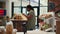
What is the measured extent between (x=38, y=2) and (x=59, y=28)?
5694mm

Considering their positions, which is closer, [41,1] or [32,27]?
[32,27]

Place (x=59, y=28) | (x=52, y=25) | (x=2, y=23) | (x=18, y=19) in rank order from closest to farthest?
(x=59, y=28) → (x=2, y=23) → (x=52, y=25) → (x=18, y=19)

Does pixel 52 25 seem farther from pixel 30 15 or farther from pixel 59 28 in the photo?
pixel 30 15

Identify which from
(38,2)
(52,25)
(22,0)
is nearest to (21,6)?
(22,0)

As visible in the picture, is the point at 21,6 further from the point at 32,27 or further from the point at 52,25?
the point at 52,25

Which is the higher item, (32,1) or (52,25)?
(32,1)

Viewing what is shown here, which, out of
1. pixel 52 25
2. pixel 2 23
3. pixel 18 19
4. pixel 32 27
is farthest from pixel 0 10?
pixel 32 27

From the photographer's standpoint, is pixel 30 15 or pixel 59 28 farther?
pixel 30 15

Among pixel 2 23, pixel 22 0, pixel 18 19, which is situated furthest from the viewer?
pixel 22 0

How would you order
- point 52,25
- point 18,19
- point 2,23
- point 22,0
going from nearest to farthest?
point 2,23
point 52,25
point 18,19
point 22,0

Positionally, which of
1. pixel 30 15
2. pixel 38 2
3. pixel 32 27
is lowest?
pixel 32 27

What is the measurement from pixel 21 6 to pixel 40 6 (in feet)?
2.84

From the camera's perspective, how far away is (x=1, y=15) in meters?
1.46

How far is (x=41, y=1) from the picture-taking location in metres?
7.04
